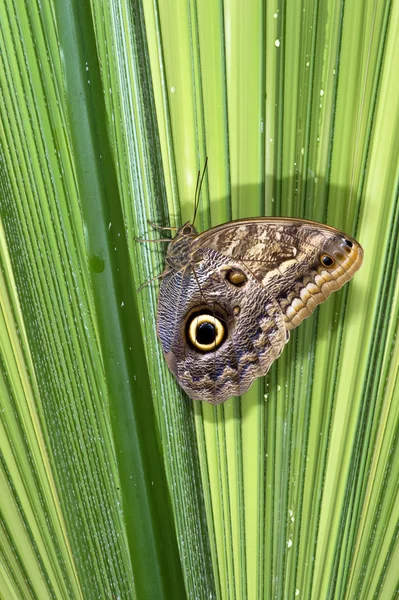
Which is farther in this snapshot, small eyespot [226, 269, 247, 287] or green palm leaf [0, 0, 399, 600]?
small eyespot [226, 269, 247, 287]

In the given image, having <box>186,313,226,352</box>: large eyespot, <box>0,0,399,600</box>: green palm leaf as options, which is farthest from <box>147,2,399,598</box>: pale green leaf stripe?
<box>186,313,226,352</box>: large eyespot

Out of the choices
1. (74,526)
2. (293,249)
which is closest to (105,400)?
(74,526)


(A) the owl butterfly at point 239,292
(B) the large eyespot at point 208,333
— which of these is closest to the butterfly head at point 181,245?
(A) the owl butterfly at point 239,292

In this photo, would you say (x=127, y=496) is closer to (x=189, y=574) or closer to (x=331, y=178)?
(x=189, y=574)

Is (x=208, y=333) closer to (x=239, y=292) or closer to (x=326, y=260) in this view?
(x=239, y=292)

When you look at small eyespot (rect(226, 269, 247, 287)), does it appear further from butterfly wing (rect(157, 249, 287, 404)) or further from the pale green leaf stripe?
the pale green leaf stripe
